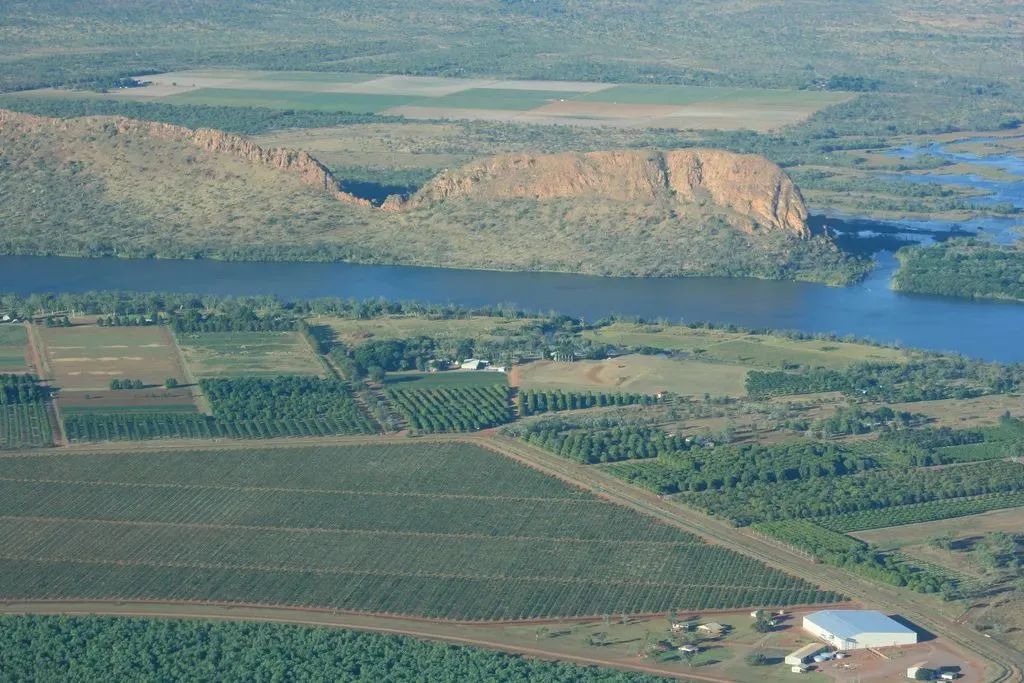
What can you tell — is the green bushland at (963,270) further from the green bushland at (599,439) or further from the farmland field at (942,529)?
the farmland field at (942,529)

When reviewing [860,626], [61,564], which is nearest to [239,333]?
[61,564]

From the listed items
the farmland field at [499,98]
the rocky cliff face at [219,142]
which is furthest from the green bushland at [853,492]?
the farmland field at [499,98]

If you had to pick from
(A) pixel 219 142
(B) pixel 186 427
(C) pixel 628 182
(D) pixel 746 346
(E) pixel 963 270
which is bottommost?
(B) pixel 186 427

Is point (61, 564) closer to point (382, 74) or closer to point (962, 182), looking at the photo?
point (962, 182)

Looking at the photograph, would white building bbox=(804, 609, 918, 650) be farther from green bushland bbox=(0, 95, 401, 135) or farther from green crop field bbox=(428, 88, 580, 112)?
green crop field bbox=(428, 88, 580, 112)

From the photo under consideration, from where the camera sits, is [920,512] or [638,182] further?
[638,182]

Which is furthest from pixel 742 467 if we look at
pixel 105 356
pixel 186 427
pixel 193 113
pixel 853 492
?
pixel 193 113

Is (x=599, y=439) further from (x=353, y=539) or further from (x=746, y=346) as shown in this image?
(x=746, y=346)
